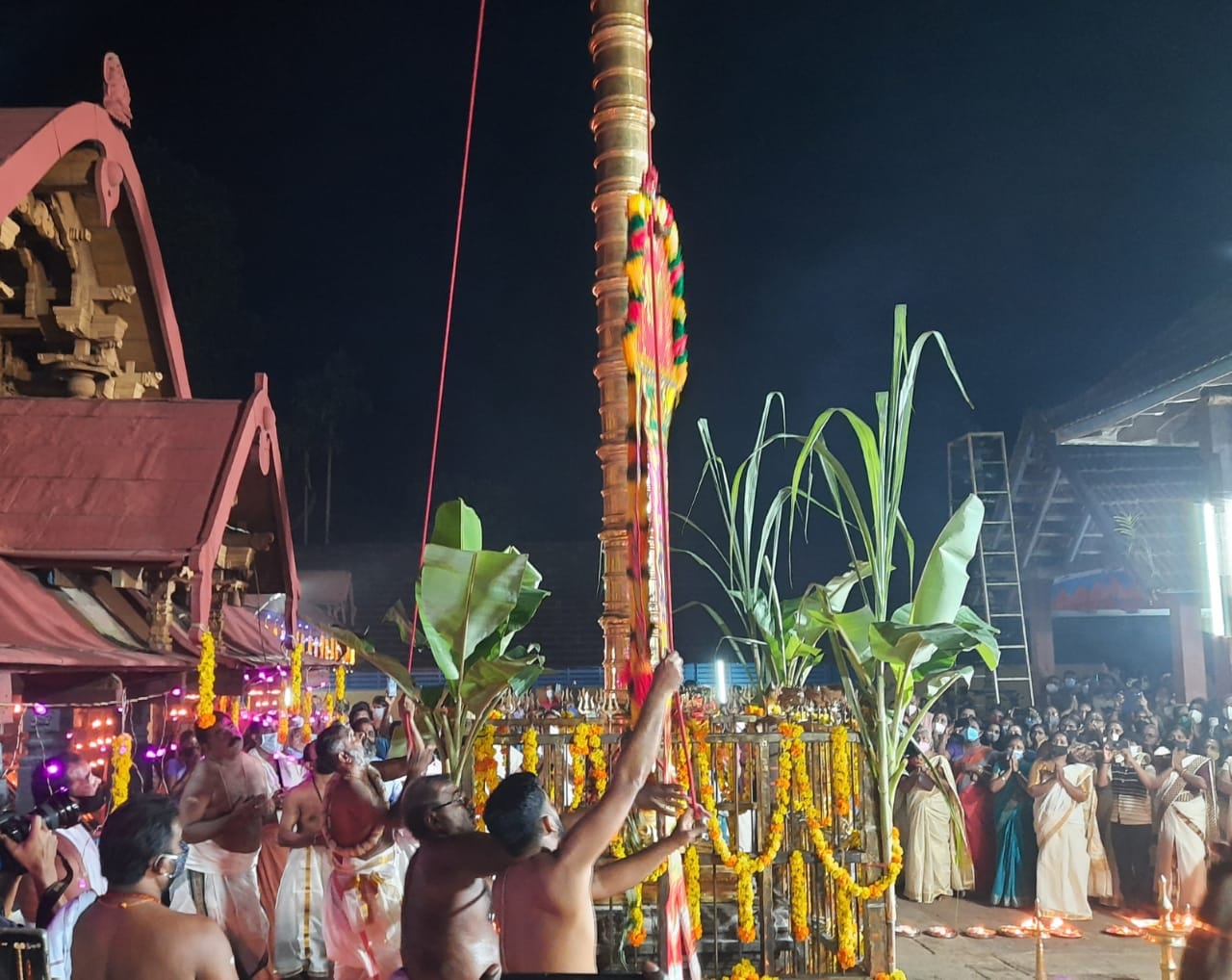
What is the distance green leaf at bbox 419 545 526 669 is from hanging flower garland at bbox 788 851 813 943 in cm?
206

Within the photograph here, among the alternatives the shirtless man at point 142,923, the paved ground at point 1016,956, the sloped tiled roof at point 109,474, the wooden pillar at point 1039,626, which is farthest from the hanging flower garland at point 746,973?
the wooden pillar at point 1039,626

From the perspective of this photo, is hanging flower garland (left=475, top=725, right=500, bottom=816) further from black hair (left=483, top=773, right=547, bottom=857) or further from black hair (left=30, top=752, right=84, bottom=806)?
black hair (left=30, top=752, right=84, bottom=806)

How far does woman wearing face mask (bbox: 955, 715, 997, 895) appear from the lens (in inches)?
380

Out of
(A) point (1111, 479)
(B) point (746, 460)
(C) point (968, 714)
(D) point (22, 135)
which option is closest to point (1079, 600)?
(A) point (1111, 479)

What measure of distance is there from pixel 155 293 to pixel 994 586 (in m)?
14.6

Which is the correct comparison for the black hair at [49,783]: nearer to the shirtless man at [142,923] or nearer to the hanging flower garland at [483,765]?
the hanging flower garland at [483,765]

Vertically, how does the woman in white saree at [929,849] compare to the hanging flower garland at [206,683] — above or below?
below

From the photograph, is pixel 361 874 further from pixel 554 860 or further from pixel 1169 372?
pixel 1169 372

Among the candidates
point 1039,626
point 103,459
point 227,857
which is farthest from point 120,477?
point 1039,626

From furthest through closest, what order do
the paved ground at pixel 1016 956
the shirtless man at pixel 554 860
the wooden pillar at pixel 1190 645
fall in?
the wooden pillar at pixel 1190 645 < the paved ground at pixel 1016 956 < the shirtless man at pixel 554 860

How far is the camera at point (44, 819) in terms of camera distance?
18.1ft

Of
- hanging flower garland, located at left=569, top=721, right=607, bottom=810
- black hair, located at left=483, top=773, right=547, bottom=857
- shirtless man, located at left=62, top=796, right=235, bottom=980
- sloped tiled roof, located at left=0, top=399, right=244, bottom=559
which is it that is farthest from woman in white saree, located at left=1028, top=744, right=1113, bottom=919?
shirtless man, located at left=62, top=796, right=235, bottom=980

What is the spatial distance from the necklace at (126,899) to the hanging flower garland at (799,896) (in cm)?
348

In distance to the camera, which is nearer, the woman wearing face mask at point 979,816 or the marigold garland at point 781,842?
the marigold garland at point 781,842
